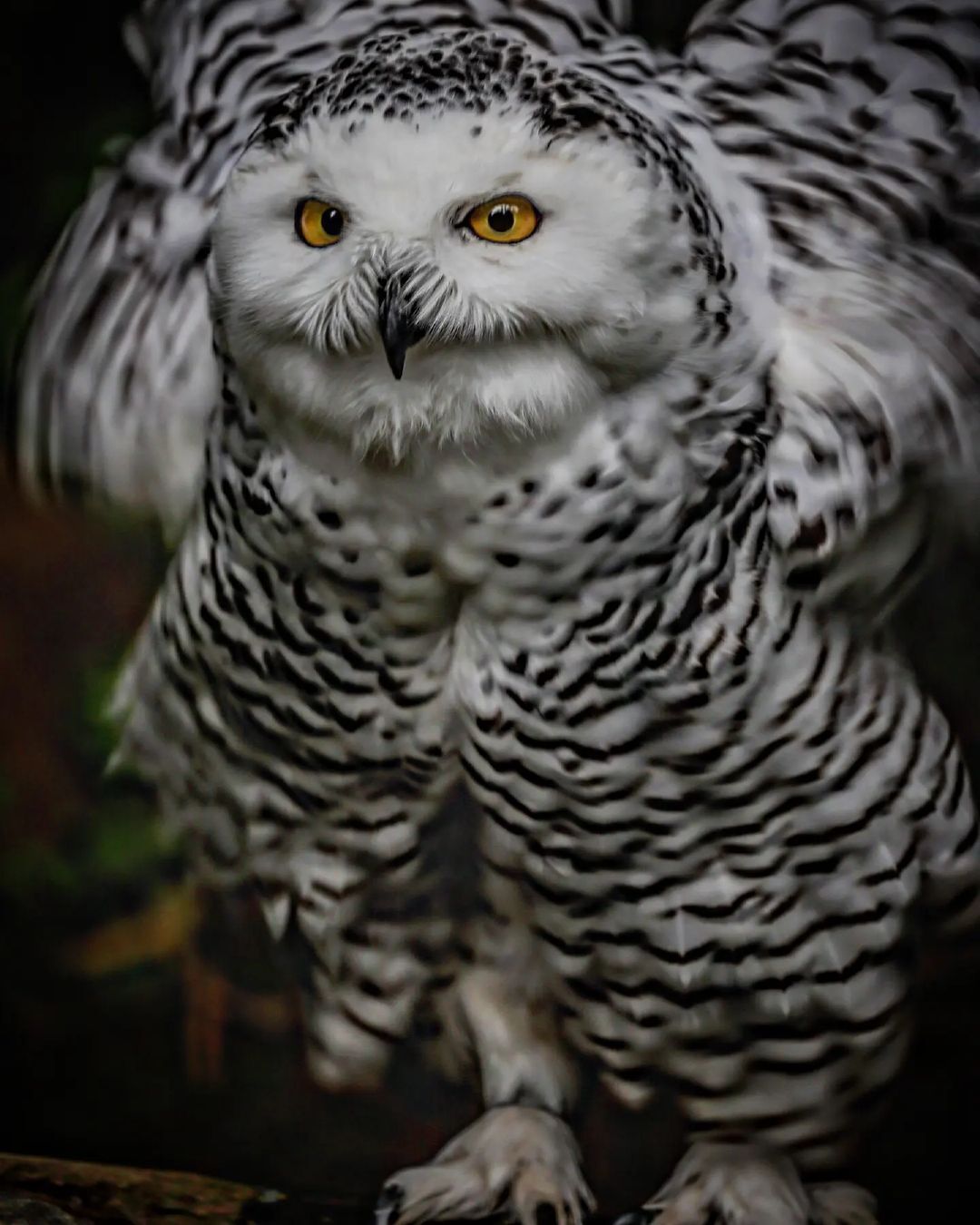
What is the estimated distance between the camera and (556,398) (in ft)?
3.59

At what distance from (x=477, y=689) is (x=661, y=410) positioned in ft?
0.88

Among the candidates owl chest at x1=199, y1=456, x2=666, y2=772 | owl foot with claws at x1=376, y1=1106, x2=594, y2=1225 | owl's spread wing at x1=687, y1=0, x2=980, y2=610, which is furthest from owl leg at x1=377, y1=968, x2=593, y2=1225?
owl's spread wing at x1=687, y1=0, x2=980, y2=610

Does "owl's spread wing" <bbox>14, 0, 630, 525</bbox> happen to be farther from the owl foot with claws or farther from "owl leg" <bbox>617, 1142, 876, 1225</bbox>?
"owl leg" <bbox>617, 1142, 876, 1225</bbox>

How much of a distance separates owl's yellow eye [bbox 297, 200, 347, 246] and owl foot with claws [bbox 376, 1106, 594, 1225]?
77 centimetres

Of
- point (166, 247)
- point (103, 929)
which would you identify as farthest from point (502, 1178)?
point (166, 247)

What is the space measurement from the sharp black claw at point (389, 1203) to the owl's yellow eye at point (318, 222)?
2.72ft

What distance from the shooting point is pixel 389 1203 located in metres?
1.33

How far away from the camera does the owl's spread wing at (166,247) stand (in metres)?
1.27

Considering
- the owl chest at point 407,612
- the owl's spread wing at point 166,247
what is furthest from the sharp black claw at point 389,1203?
the owl's spread wing at point 166,247

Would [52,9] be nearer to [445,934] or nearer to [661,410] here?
[661,410]

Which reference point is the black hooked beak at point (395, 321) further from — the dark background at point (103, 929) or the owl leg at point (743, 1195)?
the owl leg at point (743, 1195)

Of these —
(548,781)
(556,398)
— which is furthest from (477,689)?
(556,398)

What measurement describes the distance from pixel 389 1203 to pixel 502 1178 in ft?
0.38

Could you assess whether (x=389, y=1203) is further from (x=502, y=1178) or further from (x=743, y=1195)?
(x=743, y=1195)
